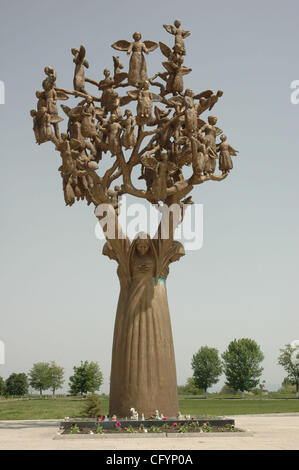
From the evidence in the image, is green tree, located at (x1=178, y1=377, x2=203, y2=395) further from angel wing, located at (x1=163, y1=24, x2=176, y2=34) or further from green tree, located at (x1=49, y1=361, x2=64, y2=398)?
angel wing, located at (x1=163, y1=24, x2=176, y2=34)

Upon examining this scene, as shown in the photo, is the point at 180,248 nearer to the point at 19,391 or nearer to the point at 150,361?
the point at 150,361

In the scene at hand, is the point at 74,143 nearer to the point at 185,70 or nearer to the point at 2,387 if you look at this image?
the point at 185,70

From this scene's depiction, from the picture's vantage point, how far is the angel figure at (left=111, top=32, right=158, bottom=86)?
14953 mm

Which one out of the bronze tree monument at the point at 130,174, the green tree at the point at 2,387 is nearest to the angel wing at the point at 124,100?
the bronze tree monument at the point at 130,174

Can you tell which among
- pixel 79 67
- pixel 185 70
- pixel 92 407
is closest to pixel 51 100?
pixel 79 67

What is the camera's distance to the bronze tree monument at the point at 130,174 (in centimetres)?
1349

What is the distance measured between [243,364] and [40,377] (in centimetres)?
3306

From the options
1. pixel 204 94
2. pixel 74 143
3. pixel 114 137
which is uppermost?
pixel 204 94

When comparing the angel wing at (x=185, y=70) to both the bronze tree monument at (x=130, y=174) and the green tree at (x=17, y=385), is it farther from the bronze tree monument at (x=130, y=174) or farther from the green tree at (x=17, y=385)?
the green tree at (x=17, y=385)

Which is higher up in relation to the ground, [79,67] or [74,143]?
[79,67]

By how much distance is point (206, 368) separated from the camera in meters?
71.8

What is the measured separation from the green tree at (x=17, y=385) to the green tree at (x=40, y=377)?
3.43 metres
